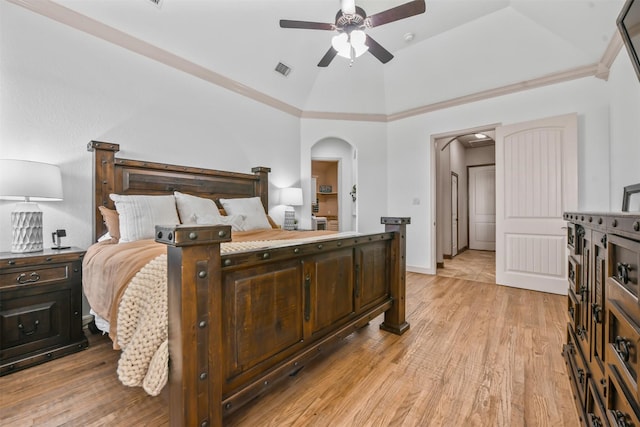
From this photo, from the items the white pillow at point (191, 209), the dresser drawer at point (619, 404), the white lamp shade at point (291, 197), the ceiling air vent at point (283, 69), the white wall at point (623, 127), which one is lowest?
the dresser drawer at point (619, 404)

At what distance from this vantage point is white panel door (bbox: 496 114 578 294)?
10.9 feet

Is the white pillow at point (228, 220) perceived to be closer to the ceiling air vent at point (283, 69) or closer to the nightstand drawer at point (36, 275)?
the nightstand drawer at point (36, 275)

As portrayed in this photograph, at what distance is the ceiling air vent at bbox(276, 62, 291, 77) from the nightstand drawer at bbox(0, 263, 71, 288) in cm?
335

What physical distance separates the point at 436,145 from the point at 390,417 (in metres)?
4.43

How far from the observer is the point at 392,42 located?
12.9 feet

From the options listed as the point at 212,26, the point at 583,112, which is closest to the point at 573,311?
the point at 583,112

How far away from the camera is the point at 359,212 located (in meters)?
4.93

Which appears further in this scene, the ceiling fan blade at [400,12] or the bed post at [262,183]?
the bed post at [262,183]

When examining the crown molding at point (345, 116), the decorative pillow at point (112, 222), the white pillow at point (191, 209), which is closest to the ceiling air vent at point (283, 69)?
the crown molding at point (345, 116)

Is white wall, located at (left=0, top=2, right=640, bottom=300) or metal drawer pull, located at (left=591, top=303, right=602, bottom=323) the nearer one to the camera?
metal drawer pull, located at (left=591, top=303, right=602, bottom=323)

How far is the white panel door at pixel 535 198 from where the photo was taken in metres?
3.32

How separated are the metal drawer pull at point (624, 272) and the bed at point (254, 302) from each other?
47.2 inches

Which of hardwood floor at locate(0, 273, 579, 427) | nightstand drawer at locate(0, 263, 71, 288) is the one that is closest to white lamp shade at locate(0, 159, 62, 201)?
nightstand drawer at locate(0, 263, 71, 288)

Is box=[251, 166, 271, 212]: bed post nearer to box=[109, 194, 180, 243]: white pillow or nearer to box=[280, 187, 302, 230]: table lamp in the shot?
box=[280, 187, 302, 230]: table lamp
